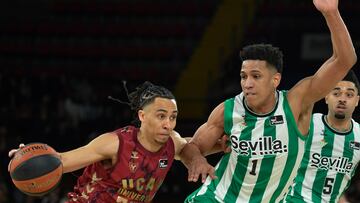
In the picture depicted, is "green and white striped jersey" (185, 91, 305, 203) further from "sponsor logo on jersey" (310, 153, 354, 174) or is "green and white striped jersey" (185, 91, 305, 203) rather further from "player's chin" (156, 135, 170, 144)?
"sponsor logo on jersey" (310, 153, 354, 174)

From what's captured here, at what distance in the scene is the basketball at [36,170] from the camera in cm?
448

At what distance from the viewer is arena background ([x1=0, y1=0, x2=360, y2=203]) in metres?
11.4

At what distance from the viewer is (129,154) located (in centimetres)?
→ 478

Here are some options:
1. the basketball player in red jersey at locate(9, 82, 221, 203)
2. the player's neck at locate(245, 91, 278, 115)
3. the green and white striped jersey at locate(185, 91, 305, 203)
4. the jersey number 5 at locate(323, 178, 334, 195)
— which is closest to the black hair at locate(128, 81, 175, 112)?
the basketball player in red jersey at locate(9, 82, 221, 203)

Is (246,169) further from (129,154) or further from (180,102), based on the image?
(180,102)

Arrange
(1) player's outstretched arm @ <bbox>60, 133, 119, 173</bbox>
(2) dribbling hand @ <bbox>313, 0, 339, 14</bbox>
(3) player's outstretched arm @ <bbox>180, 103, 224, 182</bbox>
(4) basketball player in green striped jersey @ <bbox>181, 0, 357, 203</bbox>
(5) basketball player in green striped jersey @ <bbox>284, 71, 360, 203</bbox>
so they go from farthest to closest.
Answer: (5) basketball player in green striped jersey @ <bbox>284, 71, 360, 203</bbox>
(3) player's outstretched arm @ <bbox>180, 103, 224, 182</bbox>
(4) basketball player in green striped jersey @ <bbox>181, 0, 357, 203</bbox>
(1) player's outstretched arm @ <bbox>60, 133, 119, 173</bbox>
(2) dribbling hand @ <bbox>313, 0, 339, 14</bbox>

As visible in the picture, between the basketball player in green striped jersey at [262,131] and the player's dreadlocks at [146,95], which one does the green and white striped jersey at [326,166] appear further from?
the player's dreadlocks at [146,95]

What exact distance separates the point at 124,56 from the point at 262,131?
1015 cm

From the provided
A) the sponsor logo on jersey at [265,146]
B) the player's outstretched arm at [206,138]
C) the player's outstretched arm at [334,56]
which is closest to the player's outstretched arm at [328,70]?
the player's outstretched arm at [334,56]

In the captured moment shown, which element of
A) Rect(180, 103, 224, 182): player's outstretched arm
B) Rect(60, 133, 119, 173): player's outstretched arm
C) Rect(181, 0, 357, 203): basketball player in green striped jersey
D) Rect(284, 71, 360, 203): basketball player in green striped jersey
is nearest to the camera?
Rect(60, 133, 119, 173): player's outstretched arm

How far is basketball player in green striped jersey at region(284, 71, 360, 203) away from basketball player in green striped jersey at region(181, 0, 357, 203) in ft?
2.88

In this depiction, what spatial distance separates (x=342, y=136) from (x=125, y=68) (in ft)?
29.7

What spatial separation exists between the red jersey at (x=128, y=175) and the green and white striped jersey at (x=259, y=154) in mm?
338

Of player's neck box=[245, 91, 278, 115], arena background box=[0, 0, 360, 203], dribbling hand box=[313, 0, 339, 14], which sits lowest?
arena background box=[0, 0, 360, 203]
